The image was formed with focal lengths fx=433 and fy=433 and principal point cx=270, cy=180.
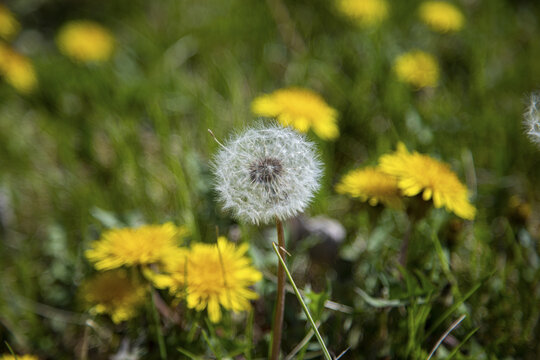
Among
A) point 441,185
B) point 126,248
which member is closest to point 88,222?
point 126,248

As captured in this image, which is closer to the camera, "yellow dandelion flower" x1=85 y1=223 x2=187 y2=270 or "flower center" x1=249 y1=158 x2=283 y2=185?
"flower center" x1=249 y1=158 x2=283 y2=185

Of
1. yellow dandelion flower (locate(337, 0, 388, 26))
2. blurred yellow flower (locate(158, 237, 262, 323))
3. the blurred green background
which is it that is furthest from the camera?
yellow dandelion flower (locate(337, 0, 388, 26))

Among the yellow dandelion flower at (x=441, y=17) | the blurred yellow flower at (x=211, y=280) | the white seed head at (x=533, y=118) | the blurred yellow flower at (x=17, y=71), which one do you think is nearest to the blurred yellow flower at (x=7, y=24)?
the blurred yellow flower at (x=17, y=71)

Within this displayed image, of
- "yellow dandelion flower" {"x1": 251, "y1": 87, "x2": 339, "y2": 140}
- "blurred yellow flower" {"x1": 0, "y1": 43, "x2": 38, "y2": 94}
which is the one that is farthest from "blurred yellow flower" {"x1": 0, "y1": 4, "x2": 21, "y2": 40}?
"yellow dandelion flower" {"x1": 251, "y1": 87, "x2": 339, "y2": 140}

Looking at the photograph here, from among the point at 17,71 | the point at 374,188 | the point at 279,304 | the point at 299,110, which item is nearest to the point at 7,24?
the point at 17,71

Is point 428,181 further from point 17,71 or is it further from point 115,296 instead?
point 17,71

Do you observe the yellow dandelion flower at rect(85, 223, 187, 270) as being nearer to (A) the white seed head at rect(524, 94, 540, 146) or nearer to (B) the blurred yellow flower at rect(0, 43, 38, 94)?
(A) the white seed head at rect(524, 94, 540, 146)

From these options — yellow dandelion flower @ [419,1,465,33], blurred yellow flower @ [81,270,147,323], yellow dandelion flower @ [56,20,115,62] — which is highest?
yellow dandelion flower @ [419,1,465,33]
